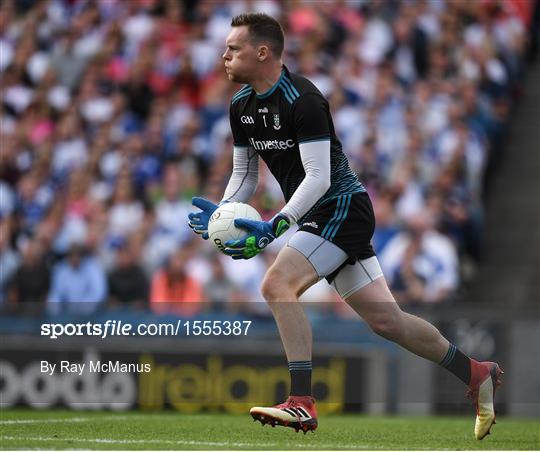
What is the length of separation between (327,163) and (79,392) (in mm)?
5237

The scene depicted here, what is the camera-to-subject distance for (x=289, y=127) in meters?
7.80

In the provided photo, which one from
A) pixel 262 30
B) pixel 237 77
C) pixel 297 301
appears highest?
pixel 262 30

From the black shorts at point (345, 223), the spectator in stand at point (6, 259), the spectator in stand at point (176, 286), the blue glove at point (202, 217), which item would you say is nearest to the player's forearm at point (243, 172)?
the blue glove at point (202, 217)

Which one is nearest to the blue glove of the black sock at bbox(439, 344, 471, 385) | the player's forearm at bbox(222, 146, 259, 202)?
the player's forearm at bbox(222, 146, 259, 202)

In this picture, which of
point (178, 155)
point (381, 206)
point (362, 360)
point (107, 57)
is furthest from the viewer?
point (107, 57)

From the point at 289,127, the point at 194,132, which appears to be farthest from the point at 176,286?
the point at 289,127

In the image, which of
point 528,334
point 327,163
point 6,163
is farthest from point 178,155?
point 327,163

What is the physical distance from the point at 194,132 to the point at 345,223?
8402 mm

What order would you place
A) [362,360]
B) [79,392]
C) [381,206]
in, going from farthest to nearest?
[381,206], [362,360], [79,392]

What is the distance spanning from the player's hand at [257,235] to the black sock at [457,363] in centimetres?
137

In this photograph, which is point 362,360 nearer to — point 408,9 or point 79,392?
point 79,392

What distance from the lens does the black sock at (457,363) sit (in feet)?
26.8

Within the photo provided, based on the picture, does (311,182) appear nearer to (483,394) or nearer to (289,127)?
(289,127)

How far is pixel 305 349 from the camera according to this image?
763 centimetres
